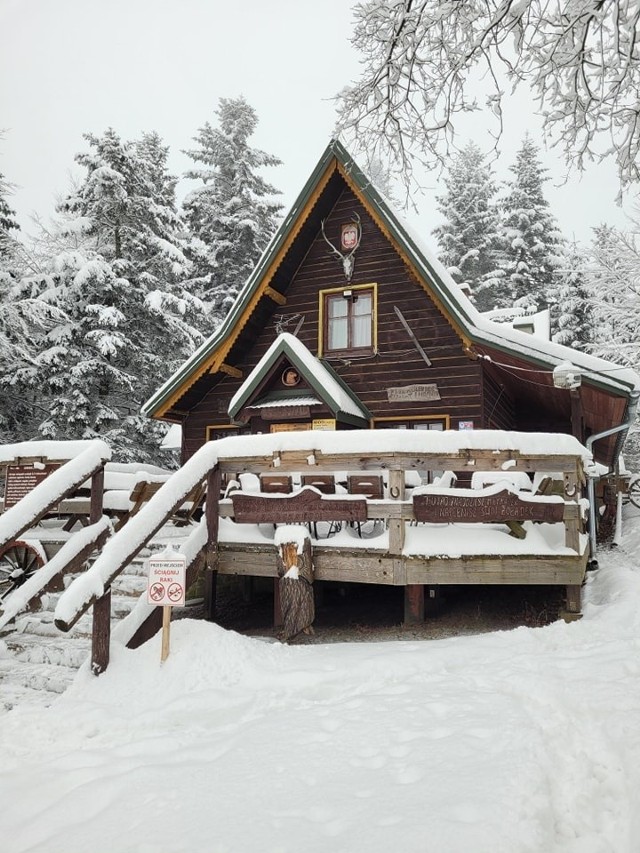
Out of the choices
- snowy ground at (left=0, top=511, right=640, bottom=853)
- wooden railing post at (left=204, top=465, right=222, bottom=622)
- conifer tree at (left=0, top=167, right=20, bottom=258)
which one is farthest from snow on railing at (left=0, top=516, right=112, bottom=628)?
conifer tree at (left=0, top=167, right=20, bottom=258)

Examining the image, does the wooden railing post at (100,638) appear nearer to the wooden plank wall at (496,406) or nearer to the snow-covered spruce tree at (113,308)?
the wooden plank wall at (496,406)

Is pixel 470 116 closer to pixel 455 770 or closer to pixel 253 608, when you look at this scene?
pixel 455 770

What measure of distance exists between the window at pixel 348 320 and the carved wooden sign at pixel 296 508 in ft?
23.7

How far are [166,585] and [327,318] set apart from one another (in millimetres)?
9684

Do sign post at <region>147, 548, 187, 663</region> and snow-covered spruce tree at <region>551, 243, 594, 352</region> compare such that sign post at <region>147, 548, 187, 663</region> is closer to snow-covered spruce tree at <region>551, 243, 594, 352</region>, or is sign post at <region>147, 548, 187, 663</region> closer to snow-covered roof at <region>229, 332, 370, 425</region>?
snow-covered roof at <region>229, 332, 370, 425</region>

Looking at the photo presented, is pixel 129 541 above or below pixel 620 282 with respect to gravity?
below

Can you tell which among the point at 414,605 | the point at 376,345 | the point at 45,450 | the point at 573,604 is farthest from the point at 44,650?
the point at 376,345

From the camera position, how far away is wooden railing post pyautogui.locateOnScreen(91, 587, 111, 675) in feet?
18.6

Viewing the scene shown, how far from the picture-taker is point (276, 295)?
14.4m

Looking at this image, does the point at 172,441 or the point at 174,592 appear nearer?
the point at 174,592

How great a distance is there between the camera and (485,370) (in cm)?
1275

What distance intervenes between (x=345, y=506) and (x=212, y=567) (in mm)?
1833

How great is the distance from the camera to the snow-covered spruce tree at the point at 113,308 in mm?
20250

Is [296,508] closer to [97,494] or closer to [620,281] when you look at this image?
[97,494]
